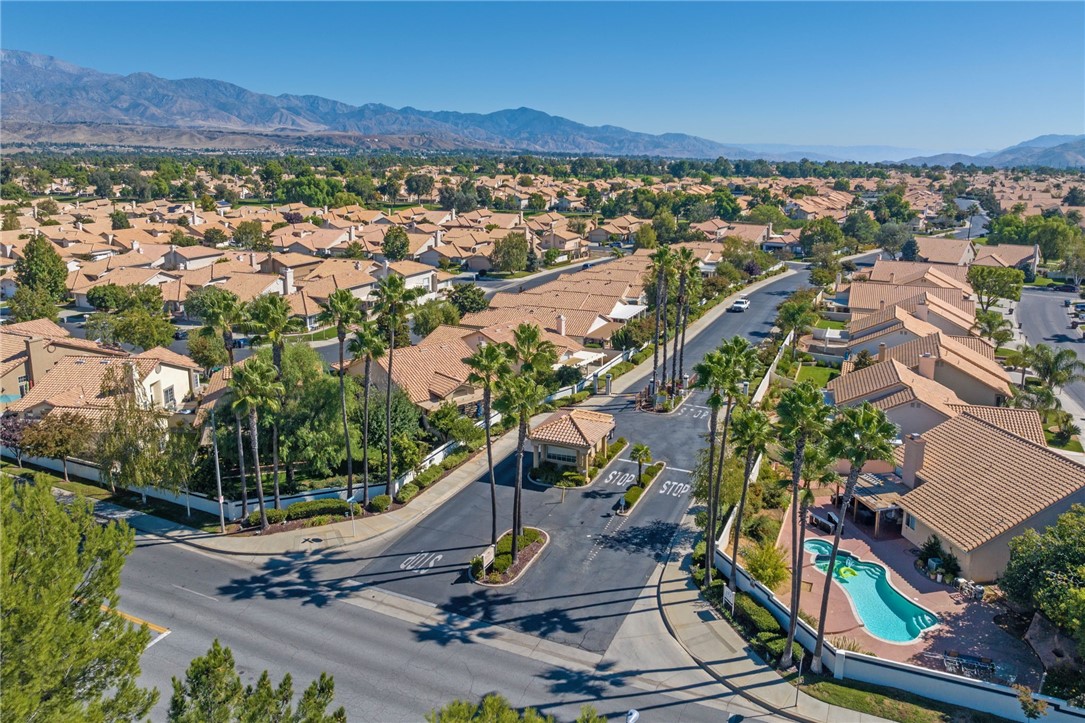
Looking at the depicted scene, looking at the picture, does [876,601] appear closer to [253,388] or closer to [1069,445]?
[1069,445]

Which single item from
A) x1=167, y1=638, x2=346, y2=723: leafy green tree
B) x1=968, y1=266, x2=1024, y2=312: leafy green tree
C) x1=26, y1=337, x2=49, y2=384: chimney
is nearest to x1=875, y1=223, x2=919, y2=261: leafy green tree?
x1=968, y1=266, x2=1024, y2=312: leafy green tree

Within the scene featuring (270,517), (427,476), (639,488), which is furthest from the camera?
(427,476)

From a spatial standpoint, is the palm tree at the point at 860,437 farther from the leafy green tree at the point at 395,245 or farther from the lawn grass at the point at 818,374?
the leafy green tree at the point at 395,245

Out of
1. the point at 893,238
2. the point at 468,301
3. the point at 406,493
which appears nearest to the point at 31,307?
the point at 468,301

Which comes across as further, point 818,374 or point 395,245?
point 395,245

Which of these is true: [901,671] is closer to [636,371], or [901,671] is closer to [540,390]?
[540,390]

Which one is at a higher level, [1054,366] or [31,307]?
[1054,366]

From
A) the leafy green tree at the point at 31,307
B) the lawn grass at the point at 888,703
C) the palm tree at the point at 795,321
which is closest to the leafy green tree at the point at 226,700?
the lawn grass at the point at 888,703
